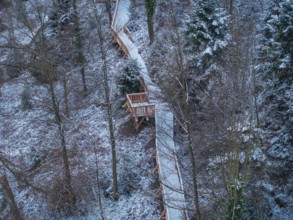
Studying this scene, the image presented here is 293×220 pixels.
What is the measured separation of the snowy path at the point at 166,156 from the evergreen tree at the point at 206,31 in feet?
9.41

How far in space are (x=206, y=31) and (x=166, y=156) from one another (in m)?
6.49

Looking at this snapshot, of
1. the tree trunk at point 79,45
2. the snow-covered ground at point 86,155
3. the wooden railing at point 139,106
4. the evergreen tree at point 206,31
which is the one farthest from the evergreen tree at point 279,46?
the tree trunk at point 79,45

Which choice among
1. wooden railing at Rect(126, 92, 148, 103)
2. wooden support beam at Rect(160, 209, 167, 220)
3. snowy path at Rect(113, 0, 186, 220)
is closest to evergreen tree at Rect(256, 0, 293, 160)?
snowy path at Rect(113, 0, 186, 220)

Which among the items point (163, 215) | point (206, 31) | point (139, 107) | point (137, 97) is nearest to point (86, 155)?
point (139, 107)

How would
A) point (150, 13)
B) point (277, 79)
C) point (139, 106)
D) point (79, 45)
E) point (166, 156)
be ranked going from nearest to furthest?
point (277, 79), point (166, 156), point (139, 106), point (79, 45), point (150, 13)

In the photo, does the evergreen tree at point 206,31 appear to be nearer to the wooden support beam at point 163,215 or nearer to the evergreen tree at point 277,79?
the evergreen tree at point 277,79

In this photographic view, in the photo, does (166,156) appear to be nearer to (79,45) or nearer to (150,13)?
(79,45)

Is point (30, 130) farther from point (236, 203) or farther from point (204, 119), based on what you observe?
point (236, 203)

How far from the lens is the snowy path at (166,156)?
45.5ft

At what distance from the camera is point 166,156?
16.5 m

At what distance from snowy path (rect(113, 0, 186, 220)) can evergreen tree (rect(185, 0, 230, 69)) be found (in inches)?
113

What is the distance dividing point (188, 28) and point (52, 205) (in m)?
10.9

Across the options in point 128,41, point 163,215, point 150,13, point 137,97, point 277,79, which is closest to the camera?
point 163,215

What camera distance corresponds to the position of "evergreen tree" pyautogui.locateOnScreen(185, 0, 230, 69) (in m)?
17.6
